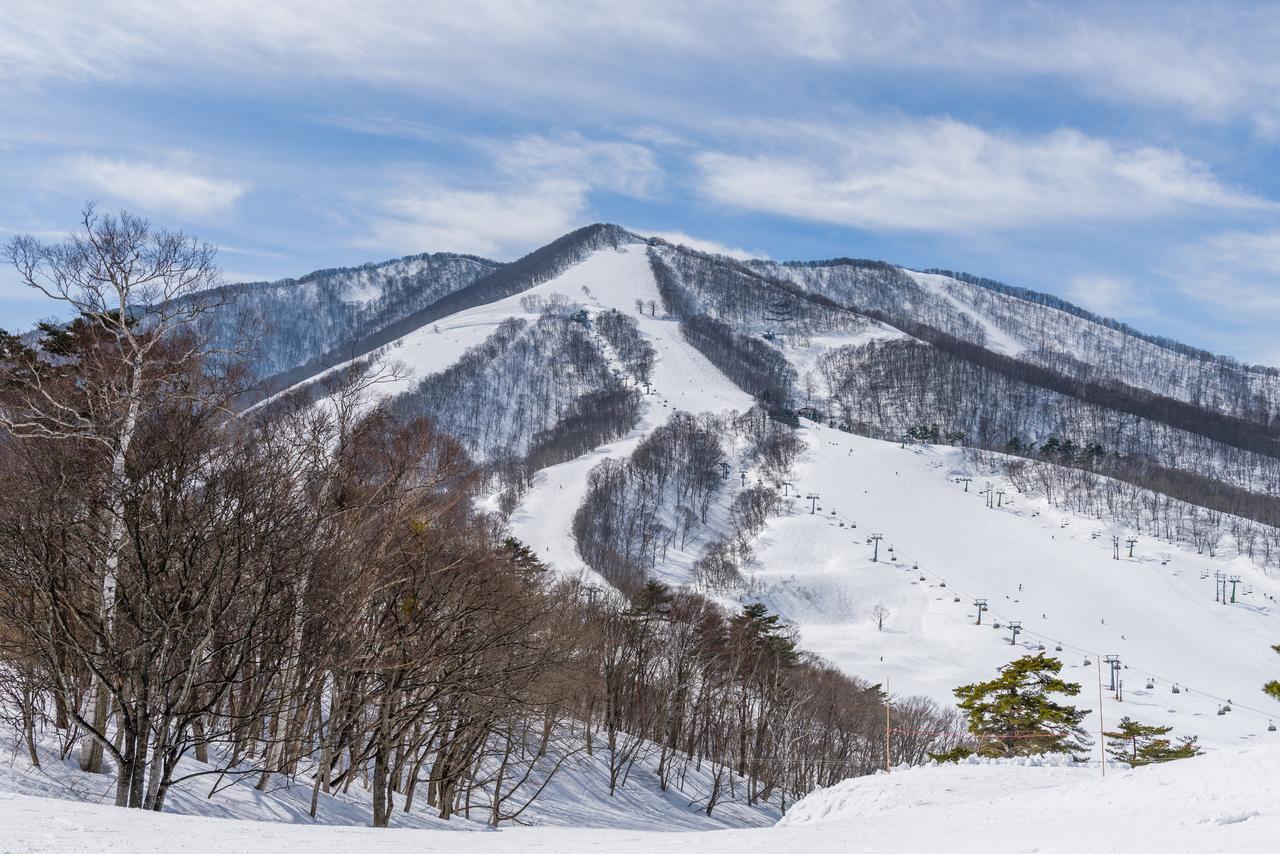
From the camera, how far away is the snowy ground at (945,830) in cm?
906

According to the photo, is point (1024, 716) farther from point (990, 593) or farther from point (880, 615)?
point (990, 593)

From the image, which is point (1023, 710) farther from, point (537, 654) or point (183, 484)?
point (183, 484)

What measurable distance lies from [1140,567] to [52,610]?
159071mm

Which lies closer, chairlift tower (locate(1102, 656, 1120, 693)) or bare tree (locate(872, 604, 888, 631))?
chairlift tower (locate(1102, 656, 1120, 693))

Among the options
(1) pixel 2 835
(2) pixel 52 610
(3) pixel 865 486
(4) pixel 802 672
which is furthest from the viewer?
(3) pixel 865 486

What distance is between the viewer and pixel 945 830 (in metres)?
12.9

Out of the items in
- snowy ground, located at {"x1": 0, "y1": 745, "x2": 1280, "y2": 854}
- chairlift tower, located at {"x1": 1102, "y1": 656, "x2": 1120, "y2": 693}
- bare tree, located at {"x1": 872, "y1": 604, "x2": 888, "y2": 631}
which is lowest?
snowy ground, located at {"x1": 0, "y1": 745, "x2": 1280, "y2": 854}

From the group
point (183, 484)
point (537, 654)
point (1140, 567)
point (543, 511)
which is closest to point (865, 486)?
point (1140, 567)

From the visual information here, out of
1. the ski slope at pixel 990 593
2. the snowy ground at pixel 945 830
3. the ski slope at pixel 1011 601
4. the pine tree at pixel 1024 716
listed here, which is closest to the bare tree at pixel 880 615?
the ski slope at pixel 1011 601

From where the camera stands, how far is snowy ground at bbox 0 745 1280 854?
29.7 feet

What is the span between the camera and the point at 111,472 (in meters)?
13.7

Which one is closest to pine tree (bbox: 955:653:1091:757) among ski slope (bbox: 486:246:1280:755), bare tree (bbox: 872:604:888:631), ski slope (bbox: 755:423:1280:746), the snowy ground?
the snowy ground

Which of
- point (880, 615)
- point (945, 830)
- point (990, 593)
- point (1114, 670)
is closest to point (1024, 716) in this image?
point (945, 830)

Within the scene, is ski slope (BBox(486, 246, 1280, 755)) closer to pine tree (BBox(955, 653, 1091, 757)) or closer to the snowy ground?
pine tree (BBox(955, 653, 1091, 757))
